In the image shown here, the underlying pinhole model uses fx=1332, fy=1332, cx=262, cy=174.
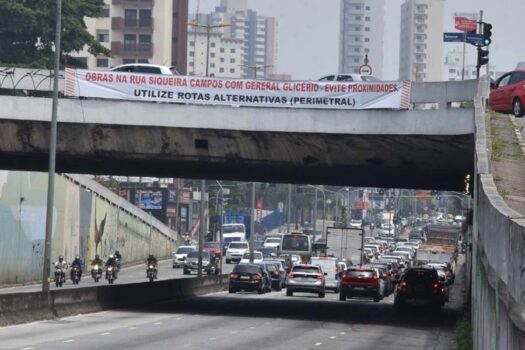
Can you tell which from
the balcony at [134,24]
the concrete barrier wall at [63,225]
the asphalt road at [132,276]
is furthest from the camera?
the balcony at [134,24]

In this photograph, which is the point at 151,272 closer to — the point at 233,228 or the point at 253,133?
the point at 253,133

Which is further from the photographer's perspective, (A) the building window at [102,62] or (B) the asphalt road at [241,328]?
(A) the building window at [102,62]

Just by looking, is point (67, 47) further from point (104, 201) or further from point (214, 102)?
point (214, 102)

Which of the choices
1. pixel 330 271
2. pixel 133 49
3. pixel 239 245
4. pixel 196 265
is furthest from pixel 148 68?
pixel 133 49

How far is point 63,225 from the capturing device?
76.1 m

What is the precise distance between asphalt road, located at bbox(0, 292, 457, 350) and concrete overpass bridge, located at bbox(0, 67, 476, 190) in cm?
510

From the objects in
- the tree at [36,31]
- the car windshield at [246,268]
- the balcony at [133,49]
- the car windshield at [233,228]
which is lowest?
the car windshield at [233,228]

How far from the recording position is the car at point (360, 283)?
5850cm

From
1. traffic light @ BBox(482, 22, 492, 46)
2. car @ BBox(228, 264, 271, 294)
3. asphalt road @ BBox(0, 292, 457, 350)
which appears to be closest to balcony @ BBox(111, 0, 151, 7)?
car @ BBox(228, 264, 271, 294)

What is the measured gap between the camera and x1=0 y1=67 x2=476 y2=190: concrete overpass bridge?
129 feet

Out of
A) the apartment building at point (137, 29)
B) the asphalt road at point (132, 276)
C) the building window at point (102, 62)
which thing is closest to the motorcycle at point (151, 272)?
the asphalt road at point (132, 276)

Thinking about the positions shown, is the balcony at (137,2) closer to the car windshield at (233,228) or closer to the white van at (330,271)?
the car windshield at (233,228)

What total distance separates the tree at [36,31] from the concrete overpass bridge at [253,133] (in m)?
54.7

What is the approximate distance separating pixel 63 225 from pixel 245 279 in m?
18.5
